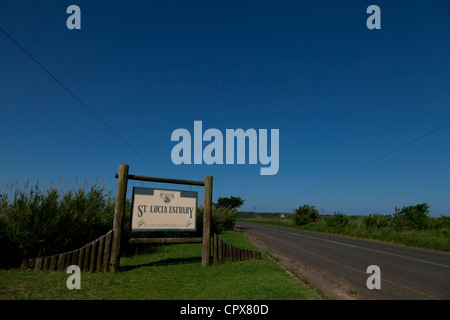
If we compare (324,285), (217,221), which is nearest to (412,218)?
(217,221)

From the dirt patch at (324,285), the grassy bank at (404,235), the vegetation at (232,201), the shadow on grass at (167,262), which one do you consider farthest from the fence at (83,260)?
the vegetation at (232,201)

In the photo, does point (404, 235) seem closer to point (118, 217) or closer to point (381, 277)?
point (381, 277)

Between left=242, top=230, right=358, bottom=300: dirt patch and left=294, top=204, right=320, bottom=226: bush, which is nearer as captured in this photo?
left=242, top=230, right=358, bottom=300: dirt patch

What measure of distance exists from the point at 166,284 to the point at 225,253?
2791 mm

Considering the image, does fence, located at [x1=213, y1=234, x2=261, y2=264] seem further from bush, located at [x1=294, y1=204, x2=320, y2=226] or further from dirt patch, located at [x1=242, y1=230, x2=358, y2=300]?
bush, located at [x1=294, y1=204, x2=320, y2=226]

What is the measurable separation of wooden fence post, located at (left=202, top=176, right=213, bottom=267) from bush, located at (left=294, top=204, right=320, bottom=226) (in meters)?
31.1

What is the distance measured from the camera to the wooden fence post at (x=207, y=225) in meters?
7.65

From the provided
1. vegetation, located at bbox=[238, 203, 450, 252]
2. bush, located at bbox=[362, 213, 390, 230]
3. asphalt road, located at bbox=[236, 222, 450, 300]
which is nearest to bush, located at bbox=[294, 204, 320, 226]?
vegetation, located at bbox=[238, 203, 450, 252]

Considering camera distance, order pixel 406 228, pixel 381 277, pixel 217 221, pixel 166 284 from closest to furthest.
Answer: pixel 166 284, pixel 381 277, pixel 217 221, pixel 406 228

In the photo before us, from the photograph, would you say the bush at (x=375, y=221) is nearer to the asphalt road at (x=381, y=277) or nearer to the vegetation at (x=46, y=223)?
the asphalt road at (x=381, y=277)

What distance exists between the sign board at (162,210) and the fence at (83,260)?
0.86 m

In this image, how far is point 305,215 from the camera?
3625 cm

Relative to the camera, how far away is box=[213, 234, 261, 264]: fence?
7875 mm

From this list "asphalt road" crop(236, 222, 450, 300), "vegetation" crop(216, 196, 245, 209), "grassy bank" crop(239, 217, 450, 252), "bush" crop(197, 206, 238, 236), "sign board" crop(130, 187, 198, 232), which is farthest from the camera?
"vegetation" crop(216, 196, 245, 209)
